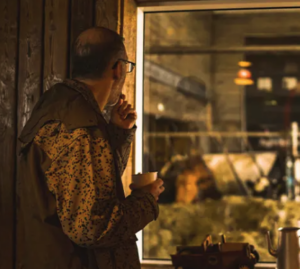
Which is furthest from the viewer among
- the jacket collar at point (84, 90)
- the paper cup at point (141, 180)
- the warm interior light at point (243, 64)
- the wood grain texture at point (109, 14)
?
the warm interior light at point (243, 64)

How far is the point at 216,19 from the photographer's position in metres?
3.01

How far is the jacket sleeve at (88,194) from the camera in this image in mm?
1457

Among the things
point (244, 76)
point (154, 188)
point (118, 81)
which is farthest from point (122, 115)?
point (244, 76)

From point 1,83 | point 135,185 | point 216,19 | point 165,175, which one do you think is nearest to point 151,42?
point 216,19

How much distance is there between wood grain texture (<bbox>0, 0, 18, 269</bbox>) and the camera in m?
2.29

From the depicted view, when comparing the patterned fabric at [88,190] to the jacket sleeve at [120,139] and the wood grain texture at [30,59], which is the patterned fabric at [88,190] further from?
the wood grain texture at [30,59]

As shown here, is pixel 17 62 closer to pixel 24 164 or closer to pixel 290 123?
pixel 24 164

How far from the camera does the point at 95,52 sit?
1618mm

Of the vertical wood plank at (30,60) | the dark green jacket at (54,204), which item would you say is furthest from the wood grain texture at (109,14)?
the dark green jacket at (54,204)

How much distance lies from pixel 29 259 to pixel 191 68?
81.9 inches

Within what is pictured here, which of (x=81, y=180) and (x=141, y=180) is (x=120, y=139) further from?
(x=81, y=180)

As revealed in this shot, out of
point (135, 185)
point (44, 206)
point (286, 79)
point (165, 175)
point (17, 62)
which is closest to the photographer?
point (44, 206)

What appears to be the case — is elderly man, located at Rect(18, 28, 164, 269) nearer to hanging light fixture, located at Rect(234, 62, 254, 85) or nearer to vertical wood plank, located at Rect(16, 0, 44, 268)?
vertical wood plank, located at Rect(16, 0, 44, 268)

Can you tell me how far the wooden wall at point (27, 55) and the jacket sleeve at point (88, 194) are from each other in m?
0.83
